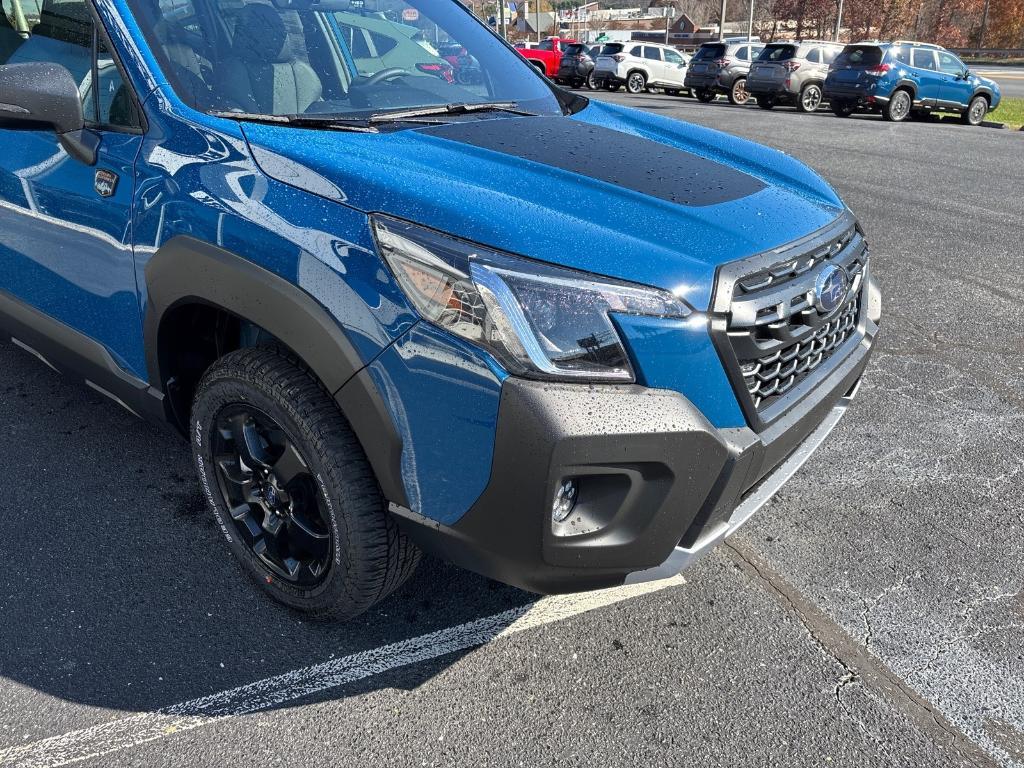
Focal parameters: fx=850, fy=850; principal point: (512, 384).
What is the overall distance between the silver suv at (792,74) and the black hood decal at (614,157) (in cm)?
1823

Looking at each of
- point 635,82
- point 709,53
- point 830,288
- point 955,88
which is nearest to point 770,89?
point 955,88

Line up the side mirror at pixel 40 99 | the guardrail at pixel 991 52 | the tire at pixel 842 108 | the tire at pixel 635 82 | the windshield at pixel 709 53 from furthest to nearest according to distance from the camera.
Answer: the guardrail at pixel 991 52 < the tire at pixel 635 82 < the windshield at pixel 709 53 < the tire at pixel 842 108 < the side mirror at pixel 40 99

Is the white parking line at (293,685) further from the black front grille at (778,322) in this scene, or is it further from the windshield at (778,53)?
the windshield at (778,53)

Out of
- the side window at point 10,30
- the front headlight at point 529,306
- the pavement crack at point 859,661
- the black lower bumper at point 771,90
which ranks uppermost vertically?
the side window at point 10,30

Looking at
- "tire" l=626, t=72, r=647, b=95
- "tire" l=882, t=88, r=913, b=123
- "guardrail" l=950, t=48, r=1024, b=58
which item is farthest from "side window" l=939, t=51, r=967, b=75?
"guardrail" l=950, t=48, r=1024, b=58

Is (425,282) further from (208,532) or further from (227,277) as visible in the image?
(208,532)

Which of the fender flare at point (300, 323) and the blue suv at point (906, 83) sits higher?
the fender flare at point (300, 323)

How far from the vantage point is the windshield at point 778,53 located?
19.2 metres

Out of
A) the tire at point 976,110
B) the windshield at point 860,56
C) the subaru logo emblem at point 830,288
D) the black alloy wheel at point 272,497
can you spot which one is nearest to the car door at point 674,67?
the windshield at point 860,56

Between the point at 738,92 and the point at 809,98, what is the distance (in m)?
3.47

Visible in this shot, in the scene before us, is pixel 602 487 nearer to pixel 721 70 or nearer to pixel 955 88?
pixel 955 88

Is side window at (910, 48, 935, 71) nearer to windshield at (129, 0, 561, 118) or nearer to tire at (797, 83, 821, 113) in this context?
tire at (797, 83, 821, 113)

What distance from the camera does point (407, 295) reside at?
71.3 inches

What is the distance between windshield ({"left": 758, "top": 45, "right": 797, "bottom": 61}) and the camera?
19.2 metres
